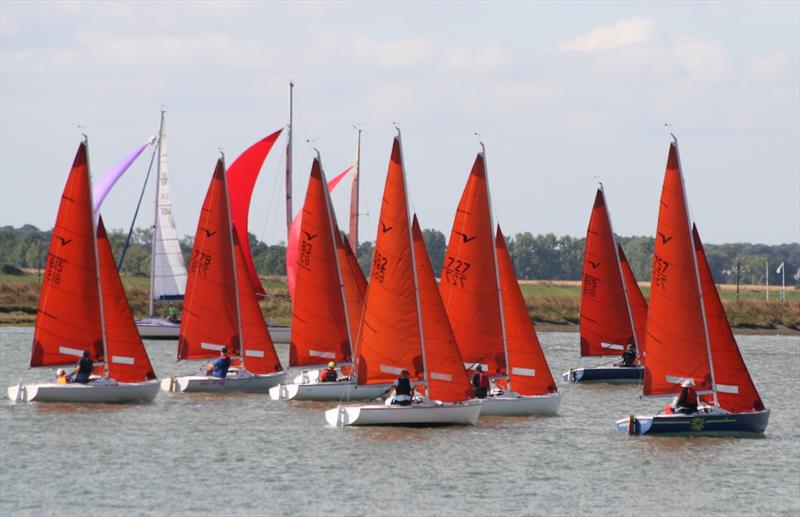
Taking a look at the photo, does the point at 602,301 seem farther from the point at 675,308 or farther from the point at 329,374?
the point at 675,308

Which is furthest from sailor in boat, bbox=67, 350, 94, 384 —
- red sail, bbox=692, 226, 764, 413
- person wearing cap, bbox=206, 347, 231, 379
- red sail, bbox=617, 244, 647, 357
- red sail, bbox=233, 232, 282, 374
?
red sail, bbox=617, 244, 647, 357

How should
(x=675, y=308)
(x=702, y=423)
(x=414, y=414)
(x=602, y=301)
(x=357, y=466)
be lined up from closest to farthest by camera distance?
(x=357, y=466)
(x=702, y=423)
(x=414, y=414)
(x=675, y=308)
(x=602, y=301)

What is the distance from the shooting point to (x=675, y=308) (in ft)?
147

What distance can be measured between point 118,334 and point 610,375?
22.2 meters

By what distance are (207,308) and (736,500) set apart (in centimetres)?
2486

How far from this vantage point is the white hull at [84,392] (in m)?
48.2

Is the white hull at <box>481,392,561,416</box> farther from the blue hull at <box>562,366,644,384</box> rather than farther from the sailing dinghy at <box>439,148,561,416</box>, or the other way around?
the blue hull at <box>562,366,644,384</box>

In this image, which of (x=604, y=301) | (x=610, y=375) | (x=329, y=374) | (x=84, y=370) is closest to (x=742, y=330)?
(x=604, y=301)

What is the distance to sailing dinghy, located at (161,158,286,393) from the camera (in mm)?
55906

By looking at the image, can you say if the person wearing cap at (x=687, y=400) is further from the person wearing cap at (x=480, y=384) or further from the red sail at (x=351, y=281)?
the red sail at (x=351, y=281)

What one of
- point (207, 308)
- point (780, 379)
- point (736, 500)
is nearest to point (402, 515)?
point (736, 500)

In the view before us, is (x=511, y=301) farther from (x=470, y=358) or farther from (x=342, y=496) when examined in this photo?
(x=342, y=496)

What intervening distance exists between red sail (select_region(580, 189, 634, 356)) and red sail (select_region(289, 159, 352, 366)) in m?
14.9

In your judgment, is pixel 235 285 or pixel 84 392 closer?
pixel 84 392
